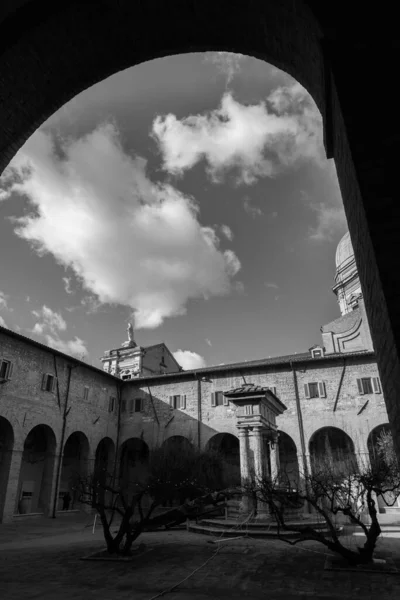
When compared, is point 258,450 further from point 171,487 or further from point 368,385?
point 368,385

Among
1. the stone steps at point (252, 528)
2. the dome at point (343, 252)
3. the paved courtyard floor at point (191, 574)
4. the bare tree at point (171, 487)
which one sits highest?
the dome at point (343, 252)

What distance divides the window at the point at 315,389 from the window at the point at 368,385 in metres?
2.04

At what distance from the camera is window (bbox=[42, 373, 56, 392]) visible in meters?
22.6

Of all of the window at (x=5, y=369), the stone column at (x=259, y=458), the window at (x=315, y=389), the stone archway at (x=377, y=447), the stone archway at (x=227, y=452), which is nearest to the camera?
the stone column at (x=259, y=458)

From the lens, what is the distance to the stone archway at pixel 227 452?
83.1 feet

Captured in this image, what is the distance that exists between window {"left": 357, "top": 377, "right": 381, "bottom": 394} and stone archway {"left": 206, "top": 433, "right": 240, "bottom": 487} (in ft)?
28.7

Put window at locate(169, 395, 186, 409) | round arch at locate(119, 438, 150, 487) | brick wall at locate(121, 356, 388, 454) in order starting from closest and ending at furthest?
1. brick wall at locate(121, 356, 388, 454)
2. window at locate(169, 395, 186, 409)
3. round arch at locate(119, 438, 150, 487)

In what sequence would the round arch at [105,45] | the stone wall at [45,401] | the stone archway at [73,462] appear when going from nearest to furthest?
the round arch at [105,45]
the stone wall at [45,401]
the stone archway at [73,462]

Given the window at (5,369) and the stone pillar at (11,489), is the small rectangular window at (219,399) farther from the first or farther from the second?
the window at (5,369)

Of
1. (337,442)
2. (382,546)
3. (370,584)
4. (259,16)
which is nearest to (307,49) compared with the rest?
(259,16)

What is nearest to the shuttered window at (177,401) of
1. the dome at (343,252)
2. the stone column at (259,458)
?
the stone column at (259,458)

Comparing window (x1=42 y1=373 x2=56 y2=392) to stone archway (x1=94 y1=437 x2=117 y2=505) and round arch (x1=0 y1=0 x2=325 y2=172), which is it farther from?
round arch (x1=0 y1=0 x2=325 y2=172)

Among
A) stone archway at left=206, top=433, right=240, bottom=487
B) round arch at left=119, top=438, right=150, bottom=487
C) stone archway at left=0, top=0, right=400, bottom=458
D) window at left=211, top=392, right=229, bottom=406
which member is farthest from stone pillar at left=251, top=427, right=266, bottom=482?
round arch at left=119, top=438, right=150, bottom=487

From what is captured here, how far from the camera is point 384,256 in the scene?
2.55 m
